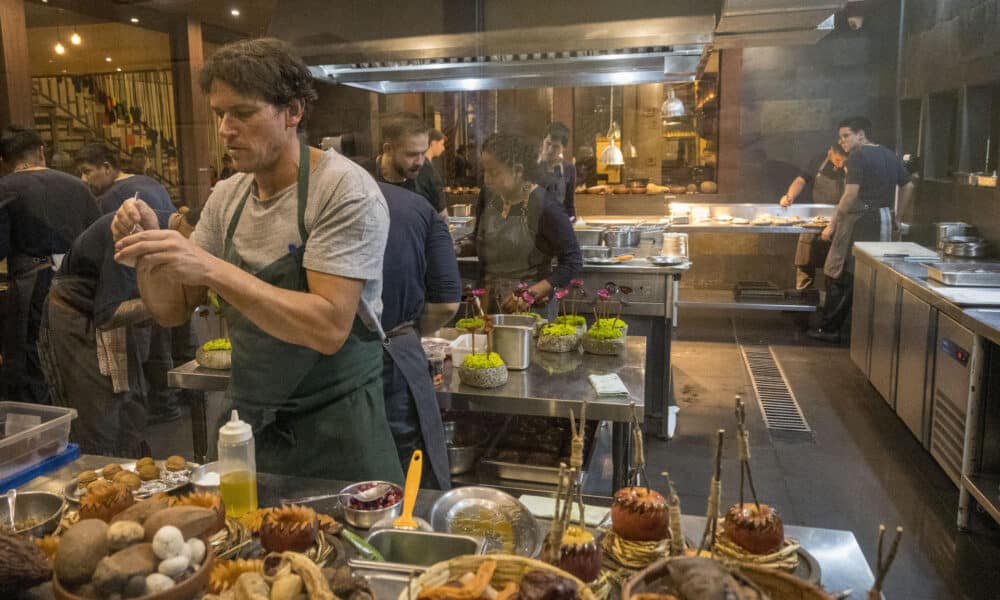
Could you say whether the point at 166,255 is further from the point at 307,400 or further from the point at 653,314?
the point at 653,314

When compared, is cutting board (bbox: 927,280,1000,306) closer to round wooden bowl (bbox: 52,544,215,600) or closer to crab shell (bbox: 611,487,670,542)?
crab shell (bbox: 611,487,670,542)

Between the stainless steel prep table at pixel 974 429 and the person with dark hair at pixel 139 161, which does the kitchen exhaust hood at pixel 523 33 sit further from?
the stainless steel prep table at pixel 974 429

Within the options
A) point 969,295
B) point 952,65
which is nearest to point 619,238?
point 969,295

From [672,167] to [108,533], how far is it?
6796mm

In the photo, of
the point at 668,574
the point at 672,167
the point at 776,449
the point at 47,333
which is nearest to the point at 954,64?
the point at 672,167

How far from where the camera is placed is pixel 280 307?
56.7 inches

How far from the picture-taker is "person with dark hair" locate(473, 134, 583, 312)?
12.0 ft

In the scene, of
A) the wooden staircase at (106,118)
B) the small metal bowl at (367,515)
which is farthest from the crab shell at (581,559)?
the wooden staircase at (106,118)

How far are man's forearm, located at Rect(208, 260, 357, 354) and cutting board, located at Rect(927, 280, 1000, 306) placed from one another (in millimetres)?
2936

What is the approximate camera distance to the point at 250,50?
59.9 inches

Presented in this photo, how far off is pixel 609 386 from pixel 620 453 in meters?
0.30

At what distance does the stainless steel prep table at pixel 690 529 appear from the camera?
1.20 meters

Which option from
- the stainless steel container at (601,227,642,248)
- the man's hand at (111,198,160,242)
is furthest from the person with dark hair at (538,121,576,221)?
the man's hand at (111,198,160,242)

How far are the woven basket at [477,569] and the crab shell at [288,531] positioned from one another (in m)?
0.22
